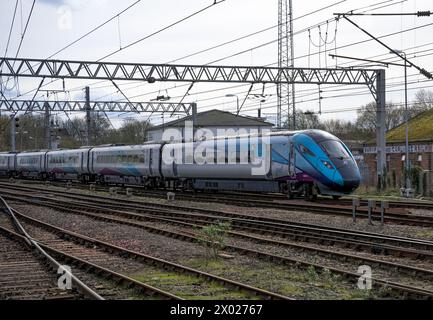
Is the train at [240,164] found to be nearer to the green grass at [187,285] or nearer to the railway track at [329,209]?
the railway track at [329,209]

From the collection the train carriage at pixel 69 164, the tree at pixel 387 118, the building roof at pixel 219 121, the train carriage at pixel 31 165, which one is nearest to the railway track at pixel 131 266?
the train carriage at pixel 69 164

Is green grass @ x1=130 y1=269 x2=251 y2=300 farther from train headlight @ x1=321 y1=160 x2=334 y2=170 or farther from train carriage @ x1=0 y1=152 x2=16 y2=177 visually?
train carriage @ x1=0 y1=152 x2=16 y2=177

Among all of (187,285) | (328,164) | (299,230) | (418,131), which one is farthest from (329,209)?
(418,131)

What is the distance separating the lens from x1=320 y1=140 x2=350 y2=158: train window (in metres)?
23.7

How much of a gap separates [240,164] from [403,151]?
68.4ft

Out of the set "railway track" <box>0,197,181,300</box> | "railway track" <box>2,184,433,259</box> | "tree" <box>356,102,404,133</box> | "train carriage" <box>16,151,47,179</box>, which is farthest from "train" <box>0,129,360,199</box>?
"tree" <box>356,102,404,133</box>

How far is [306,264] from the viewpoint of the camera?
11.3 metres

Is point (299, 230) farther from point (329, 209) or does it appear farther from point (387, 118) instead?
point (387, 118)

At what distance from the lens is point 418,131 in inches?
1864

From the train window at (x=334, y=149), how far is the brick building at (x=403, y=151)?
15076 mm

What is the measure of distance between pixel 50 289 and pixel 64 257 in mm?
3206

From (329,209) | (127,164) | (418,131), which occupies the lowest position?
(329,209)

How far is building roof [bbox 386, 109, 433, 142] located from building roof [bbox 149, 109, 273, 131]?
24405mm

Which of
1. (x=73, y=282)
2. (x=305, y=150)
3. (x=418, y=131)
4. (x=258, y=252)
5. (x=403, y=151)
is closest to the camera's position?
(x=73, y=282)
